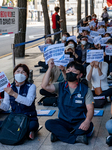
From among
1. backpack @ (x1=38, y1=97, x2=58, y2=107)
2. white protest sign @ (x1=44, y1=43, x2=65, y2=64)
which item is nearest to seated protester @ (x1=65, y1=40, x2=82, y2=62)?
backpack @ (x1=38, y1=97, x2=58, y2=107)

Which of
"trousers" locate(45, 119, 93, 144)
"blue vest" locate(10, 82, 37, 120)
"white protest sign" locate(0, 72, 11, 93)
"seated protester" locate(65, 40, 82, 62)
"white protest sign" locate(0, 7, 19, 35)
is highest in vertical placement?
"white protest sign" locate(0, 7, 19, 35)

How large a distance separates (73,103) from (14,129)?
3.13ft

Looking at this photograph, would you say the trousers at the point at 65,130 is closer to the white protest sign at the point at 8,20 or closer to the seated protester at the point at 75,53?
the white protest sign at the point at 8,20

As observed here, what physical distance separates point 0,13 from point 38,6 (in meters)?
68.5

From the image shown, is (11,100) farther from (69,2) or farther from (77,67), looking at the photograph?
(69,2)

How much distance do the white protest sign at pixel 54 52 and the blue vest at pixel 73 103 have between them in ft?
2.28

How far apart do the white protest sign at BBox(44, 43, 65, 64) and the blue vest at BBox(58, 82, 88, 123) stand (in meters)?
0.70

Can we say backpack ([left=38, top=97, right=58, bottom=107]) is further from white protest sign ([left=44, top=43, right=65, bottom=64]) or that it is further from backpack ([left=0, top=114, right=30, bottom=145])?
backpack ([left=0, top=114, right=30, bottom=145])

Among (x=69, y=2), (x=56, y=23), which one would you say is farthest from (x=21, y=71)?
(x=69, y=2)

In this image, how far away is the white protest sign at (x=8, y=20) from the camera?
250 inches

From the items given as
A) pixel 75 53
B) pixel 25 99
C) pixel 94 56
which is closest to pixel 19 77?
pixel 25 99

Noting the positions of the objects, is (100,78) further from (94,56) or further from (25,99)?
(25,99)

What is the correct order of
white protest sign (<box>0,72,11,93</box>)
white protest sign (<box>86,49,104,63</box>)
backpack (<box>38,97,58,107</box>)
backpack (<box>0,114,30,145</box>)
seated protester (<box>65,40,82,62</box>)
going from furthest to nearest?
seated protester (<box>65,40,82,62</box>) → backpack (<box>38,97,58,107</box>) → white protest sign (<box>86,49,104,63</box>) → backpack (<box>0,114,30,145</box>) → white protest sign (<box>0,72,11,93</box>)

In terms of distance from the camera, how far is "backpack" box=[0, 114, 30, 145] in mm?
4453
